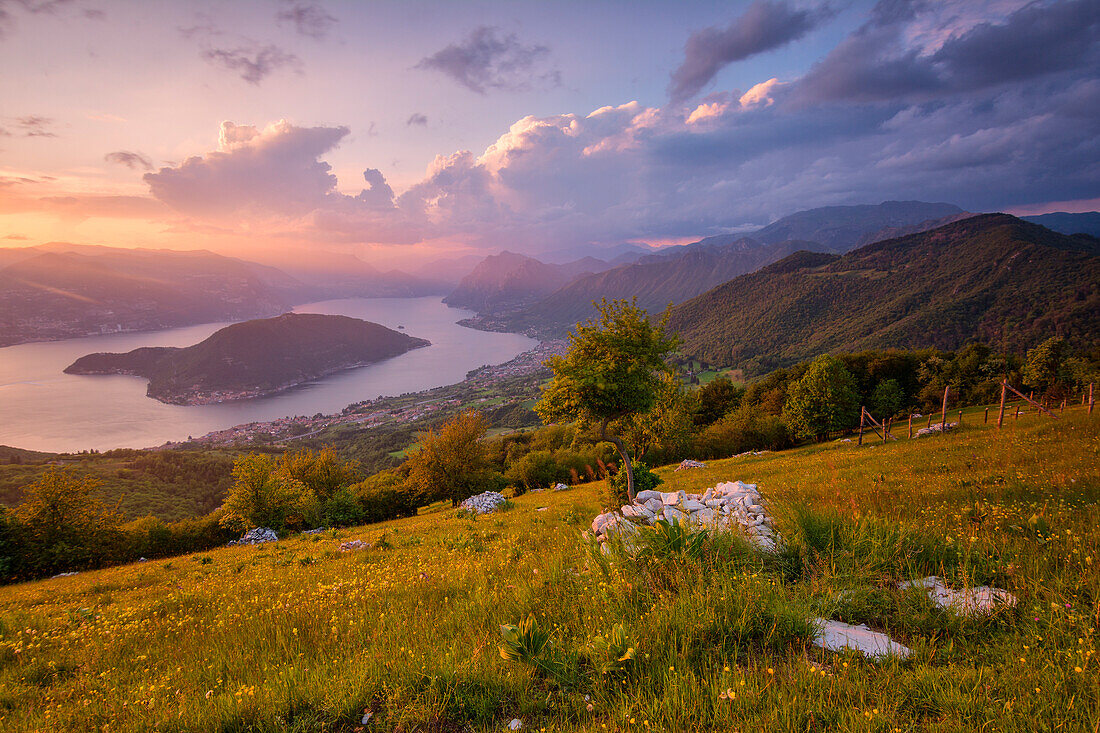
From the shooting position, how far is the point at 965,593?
390cm

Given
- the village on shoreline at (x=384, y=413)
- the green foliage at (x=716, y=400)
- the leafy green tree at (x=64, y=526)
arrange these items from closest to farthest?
the leafy green tree at (x=64, y=526) → the green foliage at (x=716, y=400) → the village on shoreline at (x=384, y=413)

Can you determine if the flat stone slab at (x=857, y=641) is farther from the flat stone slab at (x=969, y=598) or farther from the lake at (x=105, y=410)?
the lake at (x=105, y=410)

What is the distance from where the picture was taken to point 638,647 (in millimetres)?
3318

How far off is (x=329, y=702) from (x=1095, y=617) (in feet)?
20.9

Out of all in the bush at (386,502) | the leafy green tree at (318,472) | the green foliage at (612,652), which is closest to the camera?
the green foliage at (612,652)

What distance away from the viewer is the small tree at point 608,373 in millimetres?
13367

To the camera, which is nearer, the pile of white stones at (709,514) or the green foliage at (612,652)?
the green foliage at (612,652)

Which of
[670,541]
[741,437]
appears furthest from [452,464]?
[670,541]

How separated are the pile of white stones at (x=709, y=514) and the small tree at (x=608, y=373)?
3320 millimetres

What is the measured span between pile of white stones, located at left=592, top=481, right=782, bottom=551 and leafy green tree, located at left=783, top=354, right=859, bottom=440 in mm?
45571

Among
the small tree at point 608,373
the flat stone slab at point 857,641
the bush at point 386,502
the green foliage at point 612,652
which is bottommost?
the bush at point 386,502

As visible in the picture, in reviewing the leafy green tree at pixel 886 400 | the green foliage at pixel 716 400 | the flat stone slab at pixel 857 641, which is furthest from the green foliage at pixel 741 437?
the flat stone slab at pixel 857 641

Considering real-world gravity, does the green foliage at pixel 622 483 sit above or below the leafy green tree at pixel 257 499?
above

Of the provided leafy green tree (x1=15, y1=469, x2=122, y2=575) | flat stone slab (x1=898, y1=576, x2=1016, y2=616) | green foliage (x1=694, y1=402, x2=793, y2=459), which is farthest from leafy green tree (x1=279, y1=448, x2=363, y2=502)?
flat stone slab (x1=898, y1=576, x2=1016, y2=616)
